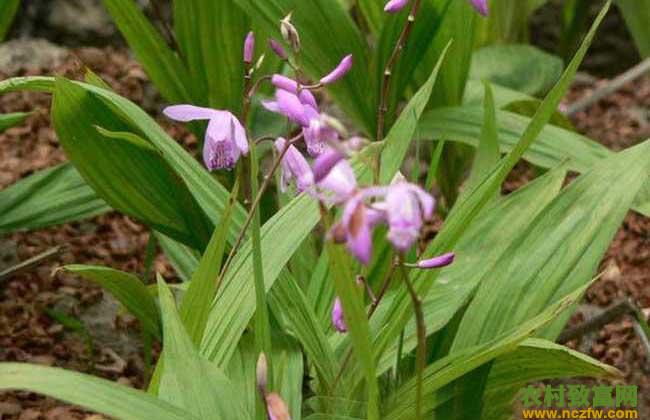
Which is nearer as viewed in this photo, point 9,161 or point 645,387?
point 645,387

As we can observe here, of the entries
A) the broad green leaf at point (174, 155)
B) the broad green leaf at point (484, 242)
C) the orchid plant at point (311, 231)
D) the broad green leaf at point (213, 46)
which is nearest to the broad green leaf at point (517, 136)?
the orchid plant at point (311, 231)

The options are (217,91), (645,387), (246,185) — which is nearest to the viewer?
(246,185)

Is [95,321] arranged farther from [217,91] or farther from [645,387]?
[645,387]

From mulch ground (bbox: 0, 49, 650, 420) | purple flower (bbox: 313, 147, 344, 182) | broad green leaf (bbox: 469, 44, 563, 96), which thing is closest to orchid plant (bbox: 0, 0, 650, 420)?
purple flower (bbox: 313, 147, 344, 182)

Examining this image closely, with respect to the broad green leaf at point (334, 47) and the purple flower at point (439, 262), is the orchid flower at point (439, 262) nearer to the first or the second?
the purple flower at point (439, 262)

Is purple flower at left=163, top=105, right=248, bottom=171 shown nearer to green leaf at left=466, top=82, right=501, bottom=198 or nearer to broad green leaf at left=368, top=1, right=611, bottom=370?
broad green leaf at left=368, top=1, right=611, bottom=370

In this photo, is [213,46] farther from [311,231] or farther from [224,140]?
[224,140]

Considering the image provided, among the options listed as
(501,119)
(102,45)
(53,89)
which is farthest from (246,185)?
(102,45)
